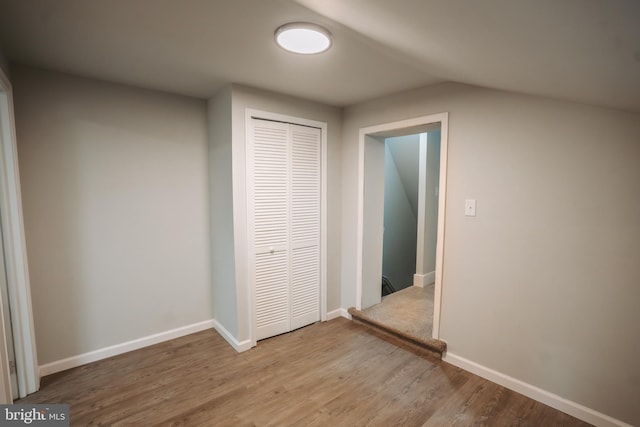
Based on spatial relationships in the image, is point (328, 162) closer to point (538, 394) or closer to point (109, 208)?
point (109, 208)

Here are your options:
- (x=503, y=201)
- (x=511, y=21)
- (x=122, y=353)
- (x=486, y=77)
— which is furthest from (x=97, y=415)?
(x=486, y=77)

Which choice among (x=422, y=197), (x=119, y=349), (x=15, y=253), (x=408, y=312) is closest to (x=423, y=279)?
(x=408, y=312)

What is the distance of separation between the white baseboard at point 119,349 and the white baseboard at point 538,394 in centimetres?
239

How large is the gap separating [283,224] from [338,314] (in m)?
1.31

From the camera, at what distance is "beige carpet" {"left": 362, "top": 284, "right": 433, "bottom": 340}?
277 cm

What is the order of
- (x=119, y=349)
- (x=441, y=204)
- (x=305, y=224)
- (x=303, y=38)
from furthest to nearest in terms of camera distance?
1. (x=305, y=224)
2. (x=119, y=349)
3. (x=441, y=204)
4. (x=303, y=38)

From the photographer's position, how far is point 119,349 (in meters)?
2.52

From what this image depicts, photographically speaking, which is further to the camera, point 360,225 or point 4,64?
point 360,225

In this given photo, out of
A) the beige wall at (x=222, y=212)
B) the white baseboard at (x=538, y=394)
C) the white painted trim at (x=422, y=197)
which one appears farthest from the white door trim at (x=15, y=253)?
the white painted trim at (x=422, y=197)

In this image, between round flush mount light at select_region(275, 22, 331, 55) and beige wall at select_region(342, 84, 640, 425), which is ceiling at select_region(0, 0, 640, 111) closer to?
round flush mount light at select_region(275, 22, 331, 55)

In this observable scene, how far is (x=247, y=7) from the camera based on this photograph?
134 centimetres

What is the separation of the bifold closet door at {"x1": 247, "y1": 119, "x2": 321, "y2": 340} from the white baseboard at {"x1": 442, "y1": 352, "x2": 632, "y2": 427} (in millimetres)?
1472

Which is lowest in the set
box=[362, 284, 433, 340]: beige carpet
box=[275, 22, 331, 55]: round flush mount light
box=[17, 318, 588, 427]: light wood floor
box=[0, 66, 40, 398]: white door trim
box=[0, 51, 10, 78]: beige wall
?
box=[17, 318, 588, 427]: light wood floor

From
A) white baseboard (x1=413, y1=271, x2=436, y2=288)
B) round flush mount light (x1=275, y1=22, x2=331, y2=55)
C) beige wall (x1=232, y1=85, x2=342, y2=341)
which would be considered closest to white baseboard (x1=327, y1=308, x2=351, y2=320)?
beige wall (x1=232, y1=85, x2=342, y2=341)
